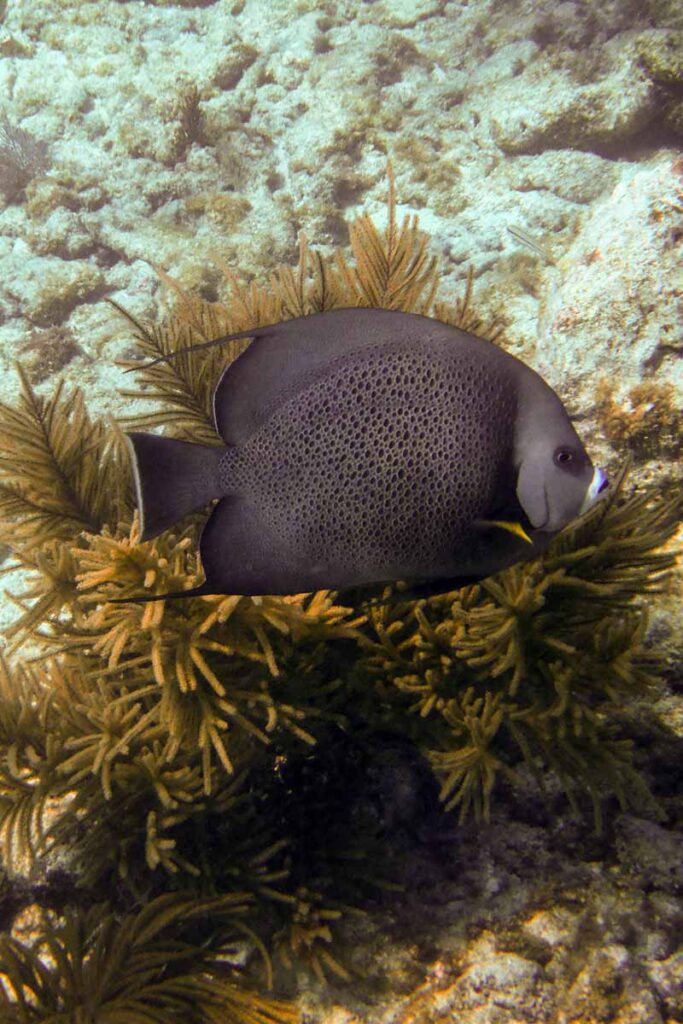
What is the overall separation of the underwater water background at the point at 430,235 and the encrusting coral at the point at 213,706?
0.50 feet

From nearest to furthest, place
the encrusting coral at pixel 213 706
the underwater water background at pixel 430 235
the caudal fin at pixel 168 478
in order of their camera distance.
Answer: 1. the caudal fin at pixel 168 478
2. the encrusting coral at pixel 213 706
3. the underwater water background at pixel 430 235

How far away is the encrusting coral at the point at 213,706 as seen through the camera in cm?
225

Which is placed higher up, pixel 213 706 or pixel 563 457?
pixel 563 457

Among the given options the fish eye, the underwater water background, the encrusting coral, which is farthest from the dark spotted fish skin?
the underwater water background

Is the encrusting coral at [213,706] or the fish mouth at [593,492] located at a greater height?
the fish mouth at [593,492]

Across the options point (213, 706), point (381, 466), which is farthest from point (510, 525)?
point (213, 706)

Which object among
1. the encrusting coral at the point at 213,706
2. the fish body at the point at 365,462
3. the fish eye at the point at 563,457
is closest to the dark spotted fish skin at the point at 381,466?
the fish body at the point at 365,462

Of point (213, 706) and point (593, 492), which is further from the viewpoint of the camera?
point (213, 706)

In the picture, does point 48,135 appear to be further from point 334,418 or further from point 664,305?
point 334,418

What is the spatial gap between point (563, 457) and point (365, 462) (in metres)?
0.43

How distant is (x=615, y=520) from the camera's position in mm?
2361

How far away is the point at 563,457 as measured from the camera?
1.35 m

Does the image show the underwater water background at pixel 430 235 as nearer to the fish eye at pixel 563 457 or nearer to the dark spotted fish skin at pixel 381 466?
the dark spotted fish skin at pixel 381 466

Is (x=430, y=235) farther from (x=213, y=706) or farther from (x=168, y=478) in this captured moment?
(x=168, y=478)
